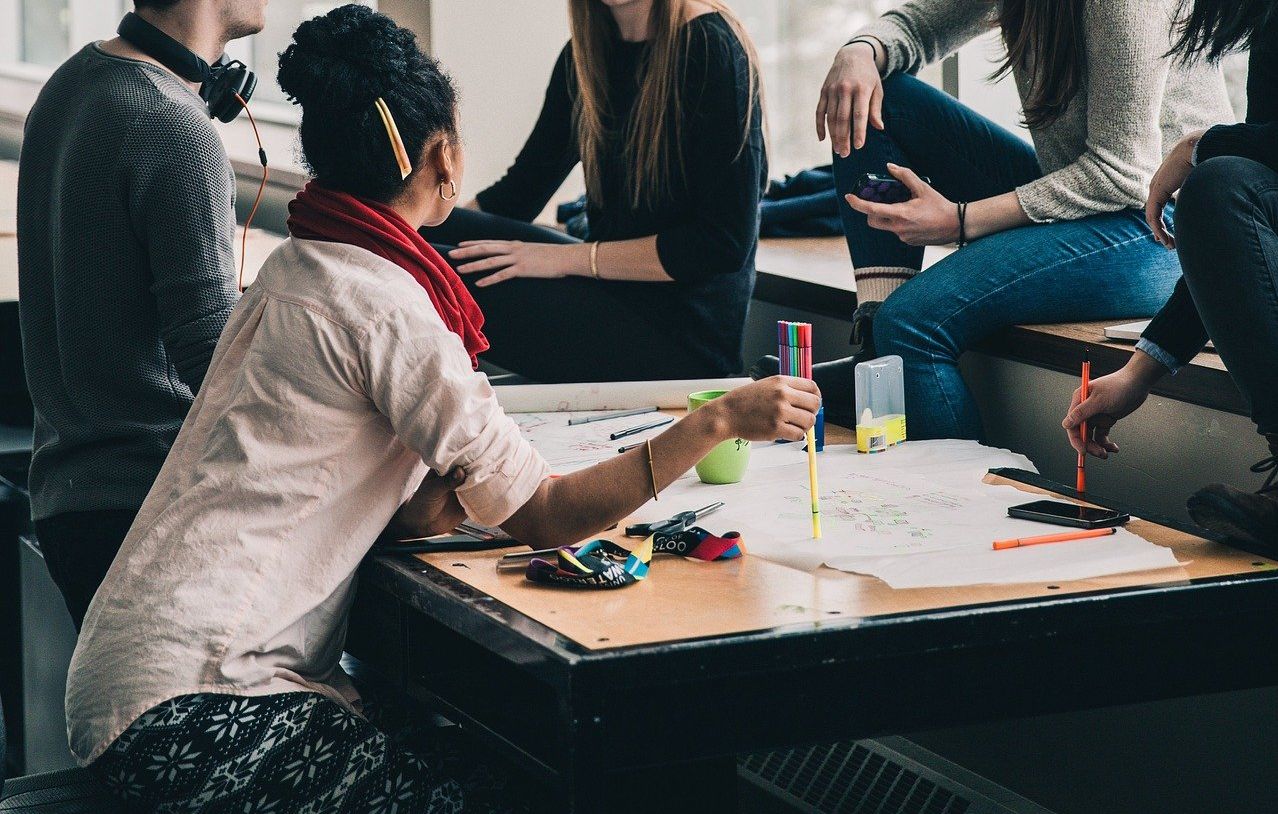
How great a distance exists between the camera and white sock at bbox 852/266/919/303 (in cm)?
194

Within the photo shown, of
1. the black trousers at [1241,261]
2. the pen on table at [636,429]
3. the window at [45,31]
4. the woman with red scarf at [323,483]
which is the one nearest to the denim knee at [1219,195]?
the black trousers at [1241,261]

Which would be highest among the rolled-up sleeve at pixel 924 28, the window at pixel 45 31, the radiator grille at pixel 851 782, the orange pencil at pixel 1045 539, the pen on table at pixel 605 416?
the window at pixel 45 31

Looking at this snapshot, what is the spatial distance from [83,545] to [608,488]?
687 millimetres

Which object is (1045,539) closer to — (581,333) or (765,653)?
(765,653)

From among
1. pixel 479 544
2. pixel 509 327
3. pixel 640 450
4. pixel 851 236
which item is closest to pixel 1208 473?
pixel 851 236

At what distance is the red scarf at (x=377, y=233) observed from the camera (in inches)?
47.0

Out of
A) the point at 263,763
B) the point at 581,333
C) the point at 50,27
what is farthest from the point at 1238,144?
the point at 50,27

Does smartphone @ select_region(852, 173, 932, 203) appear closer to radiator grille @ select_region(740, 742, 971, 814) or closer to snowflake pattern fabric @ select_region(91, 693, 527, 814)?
radiator grille @ select_region(740, 742, 971, 814)

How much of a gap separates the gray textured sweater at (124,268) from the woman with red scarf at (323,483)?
30cm

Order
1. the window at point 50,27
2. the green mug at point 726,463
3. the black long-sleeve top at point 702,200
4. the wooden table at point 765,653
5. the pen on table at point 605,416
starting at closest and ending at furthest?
the wooden table at point 765,653 → the green mug at point 726,463 → the pen on table at point 605,416 → the black long-sleeve top at point 702,200 → the window at point 50,27

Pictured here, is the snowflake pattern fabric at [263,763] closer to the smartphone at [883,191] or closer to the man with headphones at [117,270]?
the man with headphones at [117,270]

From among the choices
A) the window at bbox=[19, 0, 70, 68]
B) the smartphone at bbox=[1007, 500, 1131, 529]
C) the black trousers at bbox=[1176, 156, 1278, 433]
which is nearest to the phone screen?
the smartphone at bbox=[1007, 500, 1131, 529]

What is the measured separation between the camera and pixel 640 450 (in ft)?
3.93

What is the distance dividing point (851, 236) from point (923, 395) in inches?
13.9
